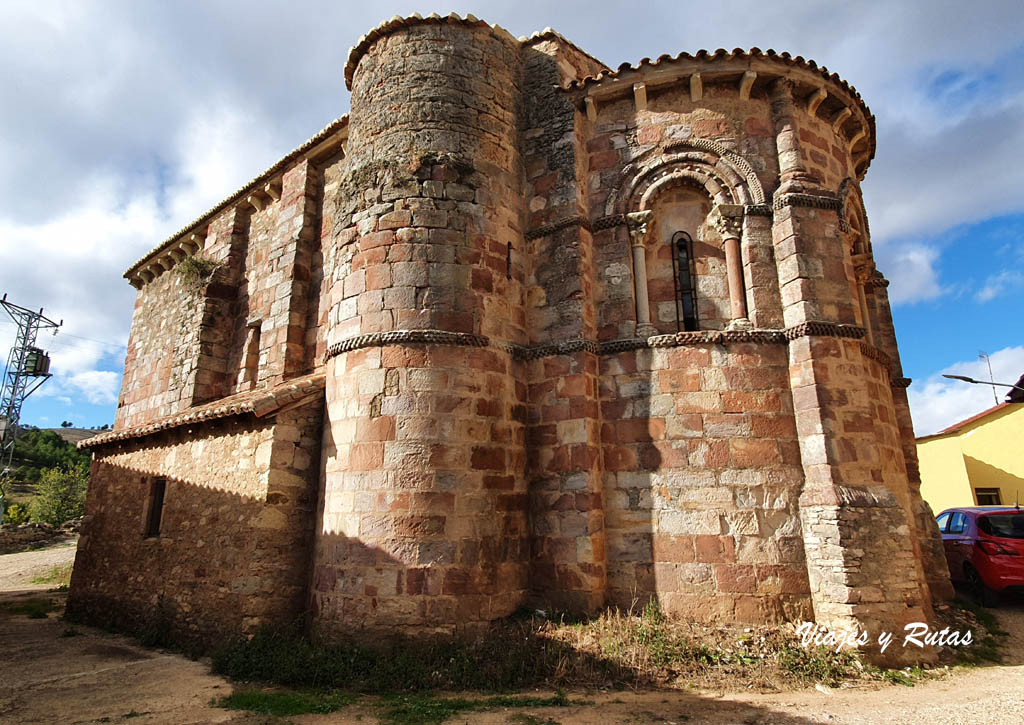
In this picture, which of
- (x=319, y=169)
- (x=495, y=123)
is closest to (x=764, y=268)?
(x=495, y=123)

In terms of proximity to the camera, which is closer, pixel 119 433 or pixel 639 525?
pixel 639 525

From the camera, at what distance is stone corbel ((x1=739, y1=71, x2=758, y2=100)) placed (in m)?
8.22

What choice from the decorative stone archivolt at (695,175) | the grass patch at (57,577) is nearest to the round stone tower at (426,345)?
the decorative stone archivolt at (695,175)

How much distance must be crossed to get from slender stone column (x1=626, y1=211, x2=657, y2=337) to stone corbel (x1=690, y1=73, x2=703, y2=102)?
1819 millimetres

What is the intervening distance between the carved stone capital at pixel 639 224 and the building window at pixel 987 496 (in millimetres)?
14902

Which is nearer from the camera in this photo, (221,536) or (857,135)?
(221,536)

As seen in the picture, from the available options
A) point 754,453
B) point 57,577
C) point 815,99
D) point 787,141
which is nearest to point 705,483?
point 754,453

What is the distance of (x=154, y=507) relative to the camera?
9609 millimetres

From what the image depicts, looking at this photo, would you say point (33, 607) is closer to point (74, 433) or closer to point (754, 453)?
point (754, 453)

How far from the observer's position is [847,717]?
4887 mm

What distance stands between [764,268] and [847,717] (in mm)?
5010

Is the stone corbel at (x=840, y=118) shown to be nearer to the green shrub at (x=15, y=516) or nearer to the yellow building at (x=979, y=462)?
the yellow building at (x=979, y=462)

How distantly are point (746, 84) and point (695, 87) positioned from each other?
671mm

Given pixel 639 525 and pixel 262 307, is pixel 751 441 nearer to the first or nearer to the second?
pixel 639 525
